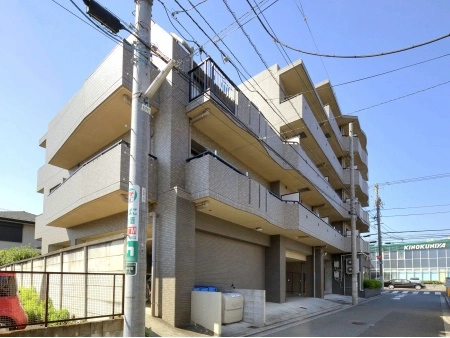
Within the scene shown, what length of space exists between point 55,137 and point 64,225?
4.17 m

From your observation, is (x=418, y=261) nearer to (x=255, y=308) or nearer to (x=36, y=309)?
(x=255, y=308)

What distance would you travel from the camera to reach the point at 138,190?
6719 mm

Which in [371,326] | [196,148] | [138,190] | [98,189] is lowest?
[371,326]

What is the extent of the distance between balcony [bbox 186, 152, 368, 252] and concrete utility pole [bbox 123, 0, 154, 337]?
4786mm

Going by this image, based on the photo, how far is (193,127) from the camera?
1352 centimetres

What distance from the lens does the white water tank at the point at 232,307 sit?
11320 mm

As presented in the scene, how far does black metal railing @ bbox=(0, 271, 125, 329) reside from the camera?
318 inches

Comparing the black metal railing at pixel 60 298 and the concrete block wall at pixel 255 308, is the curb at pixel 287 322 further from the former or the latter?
the black metal railing at pixel 60 298

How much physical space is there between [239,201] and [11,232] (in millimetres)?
24785

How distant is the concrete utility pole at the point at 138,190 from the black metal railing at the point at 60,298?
2.42 m

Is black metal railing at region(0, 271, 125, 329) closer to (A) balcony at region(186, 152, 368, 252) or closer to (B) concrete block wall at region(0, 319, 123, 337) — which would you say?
(B) concrete block wall at region(0, 319, 123, 337)

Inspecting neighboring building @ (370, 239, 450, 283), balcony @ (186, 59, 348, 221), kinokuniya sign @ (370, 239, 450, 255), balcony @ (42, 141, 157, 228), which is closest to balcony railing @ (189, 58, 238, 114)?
balcony @ (186, 59, 348, 221)

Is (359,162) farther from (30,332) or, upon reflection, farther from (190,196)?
(30,332)

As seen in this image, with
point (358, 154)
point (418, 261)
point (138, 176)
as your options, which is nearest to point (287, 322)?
point (138, 176)
